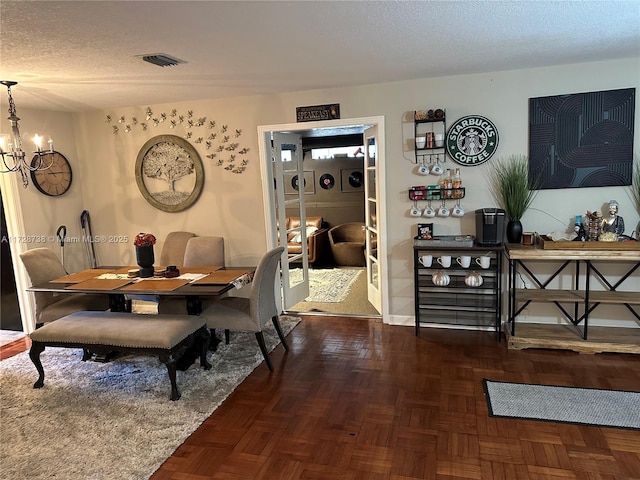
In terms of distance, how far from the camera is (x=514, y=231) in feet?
11.8

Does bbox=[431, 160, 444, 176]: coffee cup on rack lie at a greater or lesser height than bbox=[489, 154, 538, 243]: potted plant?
greater

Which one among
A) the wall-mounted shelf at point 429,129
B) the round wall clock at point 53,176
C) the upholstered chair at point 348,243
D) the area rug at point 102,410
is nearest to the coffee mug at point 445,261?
the wall-mounted shelf at point 429,129

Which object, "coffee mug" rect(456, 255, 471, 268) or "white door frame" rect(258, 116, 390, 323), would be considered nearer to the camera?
"coffee mug" rect(456, 255, 471, 268)

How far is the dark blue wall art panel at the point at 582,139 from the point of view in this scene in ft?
11.3

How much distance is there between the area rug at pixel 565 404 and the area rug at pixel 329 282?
2.52 meters

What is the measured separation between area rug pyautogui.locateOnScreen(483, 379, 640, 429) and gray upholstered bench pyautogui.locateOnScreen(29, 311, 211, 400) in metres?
2.07

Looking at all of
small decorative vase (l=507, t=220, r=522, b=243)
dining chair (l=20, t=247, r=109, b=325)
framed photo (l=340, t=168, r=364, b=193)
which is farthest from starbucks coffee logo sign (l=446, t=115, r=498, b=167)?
framed photo (l=340, t=168, r=364, b=193)

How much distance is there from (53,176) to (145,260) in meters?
1.82

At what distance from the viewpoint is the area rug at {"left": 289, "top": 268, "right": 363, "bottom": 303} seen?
17.1ft

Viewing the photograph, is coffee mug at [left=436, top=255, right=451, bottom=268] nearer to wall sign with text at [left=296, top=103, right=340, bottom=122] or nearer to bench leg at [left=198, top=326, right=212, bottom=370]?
wall sign with text at [left=296, top=103, right=340, bottom=122]

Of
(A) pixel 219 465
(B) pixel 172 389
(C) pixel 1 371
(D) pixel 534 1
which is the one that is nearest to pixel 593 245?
(D) pixel 534 1

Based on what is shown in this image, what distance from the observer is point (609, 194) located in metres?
3.53

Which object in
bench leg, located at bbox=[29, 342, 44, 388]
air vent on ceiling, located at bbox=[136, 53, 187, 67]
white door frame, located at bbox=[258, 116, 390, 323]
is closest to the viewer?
air vent on ceiling, located at bbox=[136, 53, 187, 67]

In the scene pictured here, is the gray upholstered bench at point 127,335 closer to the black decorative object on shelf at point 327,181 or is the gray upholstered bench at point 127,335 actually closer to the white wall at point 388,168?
the white wall at point 388,168
